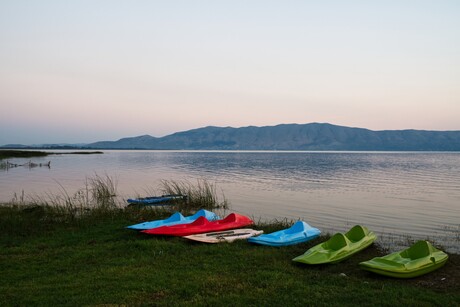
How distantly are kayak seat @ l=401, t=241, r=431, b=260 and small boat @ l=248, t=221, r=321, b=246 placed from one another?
10.2 ft

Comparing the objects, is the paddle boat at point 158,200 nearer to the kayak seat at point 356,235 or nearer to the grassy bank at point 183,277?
the grassy bank at point 183,277

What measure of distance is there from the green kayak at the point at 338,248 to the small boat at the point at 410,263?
38.5 inches

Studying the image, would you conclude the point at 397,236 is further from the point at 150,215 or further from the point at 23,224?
the point at 23,224

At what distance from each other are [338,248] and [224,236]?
11.3ft

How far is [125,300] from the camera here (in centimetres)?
700

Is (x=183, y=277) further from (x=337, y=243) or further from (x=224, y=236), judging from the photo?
(x=337, y=243)

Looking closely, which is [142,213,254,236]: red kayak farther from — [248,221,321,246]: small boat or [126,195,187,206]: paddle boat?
[126,195,187,206]: paddle boat

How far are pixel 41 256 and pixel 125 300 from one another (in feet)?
14.5

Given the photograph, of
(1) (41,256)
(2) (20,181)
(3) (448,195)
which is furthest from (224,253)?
(2) (20,181)

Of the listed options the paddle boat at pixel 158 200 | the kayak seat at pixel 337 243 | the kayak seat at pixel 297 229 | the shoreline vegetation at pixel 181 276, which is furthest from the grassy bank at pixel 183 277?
the paddle boat at pixel 158 200

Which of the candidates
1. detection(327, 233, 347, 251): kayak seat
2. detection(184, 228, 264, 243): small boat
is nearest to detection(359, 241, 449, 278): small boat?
detection(327, 233, 347, 251): kayak seat

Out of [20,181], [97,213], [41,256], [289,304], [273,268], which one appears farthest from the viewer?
[20,181]

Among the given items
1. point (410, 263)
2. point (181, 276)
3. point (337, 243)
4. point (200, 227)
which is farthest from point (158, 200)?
point (410, 263)

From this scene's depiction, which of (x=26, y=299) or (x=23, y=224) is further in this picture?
(x=23, y=224)
